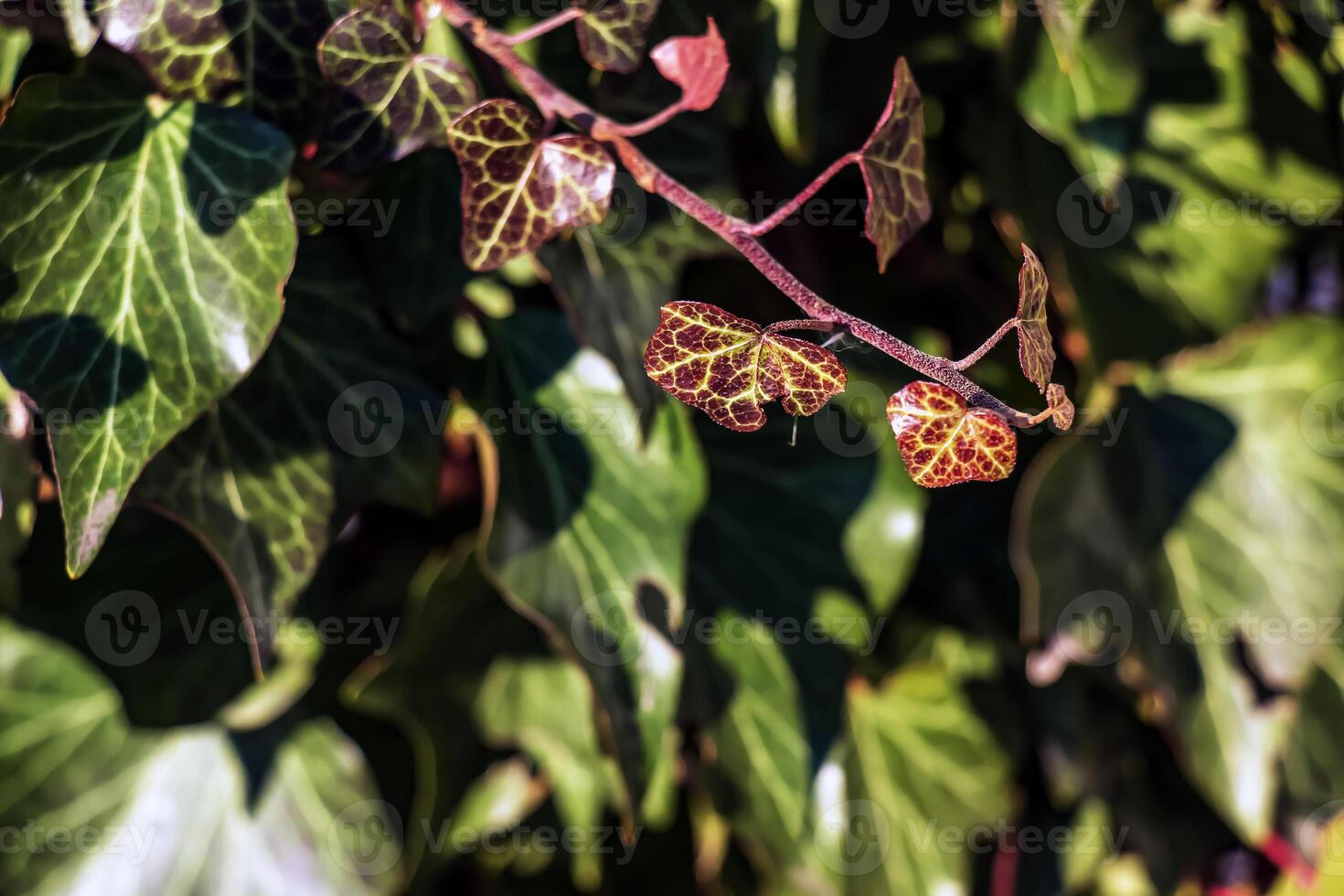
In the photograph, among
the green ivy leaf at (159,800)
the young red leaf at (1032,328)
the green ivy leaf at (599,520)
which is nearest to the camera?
the young red leaf at (1032,328)

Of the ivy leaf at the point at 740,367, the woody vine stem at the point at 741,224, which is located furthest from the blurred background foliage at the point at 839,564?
the ivy leaf at the point at 740,367

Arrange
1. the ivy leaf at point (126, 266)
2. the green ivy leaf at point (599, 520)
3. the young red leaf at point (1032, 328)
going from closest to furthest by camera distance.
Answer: the young red leaf at point (1032, 328) < the ivy leaf at point (126, 266) < the green ivy leaf at point (599, 520)

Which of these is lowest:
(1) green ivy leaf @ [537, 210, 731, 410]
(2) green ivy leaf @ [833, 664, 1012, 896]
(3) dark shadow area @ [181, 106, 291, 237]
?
(2) green ivy leaf @ [833, 664, 1012, 896]

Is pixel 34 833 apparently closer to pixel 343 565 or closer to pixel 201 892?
pixel 201 892

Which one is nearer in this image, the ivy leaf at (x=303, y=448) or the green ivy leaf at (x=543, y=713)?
the ivy leaf at (x=303, y=448)

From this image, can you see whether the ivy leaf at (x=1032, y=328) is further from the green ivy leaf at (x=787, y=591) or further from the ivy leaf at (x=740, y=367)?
the green ivy leaf at (x=787, y=591)

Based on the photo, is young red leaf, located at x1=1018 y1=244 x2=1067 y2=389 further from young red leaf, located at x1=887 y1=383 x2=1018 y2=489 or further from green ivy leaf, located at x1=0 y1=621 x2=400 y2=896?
green ivy leaf, located at x1=0 y1=621 x2=400 y2=896

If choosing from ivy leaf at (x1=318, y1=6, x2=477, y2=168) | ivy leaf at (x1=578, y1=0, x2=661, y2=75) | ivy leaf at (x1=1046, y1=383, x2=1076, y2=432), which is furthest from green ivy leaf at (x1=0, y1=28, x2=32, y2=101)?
ivy leaf at (x1=1046, y1=383, x2=1076, y2=432)
